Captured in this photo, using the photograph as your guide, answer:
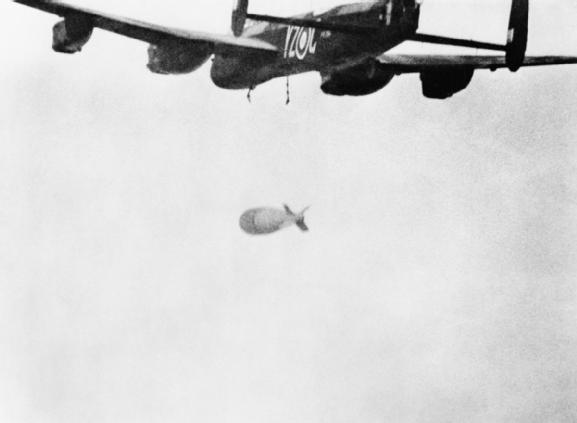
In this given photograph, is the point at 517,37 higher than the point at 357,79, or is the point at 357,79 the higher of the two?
the point at 517,37

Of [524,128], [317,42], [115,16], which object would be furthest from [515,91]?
[115,16]

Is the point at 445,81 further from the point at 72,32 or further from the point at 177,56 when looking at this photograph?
the point at 72,32

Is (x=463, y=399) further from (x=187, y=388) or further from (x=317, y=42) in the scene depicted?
(x=317, y=42)

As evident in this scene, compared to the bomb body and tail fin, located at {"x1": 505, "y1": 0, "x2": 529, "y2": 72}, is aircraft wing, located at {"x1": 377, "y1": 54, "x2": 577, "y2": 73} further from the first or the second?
the bomb body

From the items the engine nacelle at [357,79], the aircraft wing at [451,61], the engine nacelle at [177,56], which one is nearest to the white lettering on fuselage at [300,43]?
the engine nacelle at [357,79]

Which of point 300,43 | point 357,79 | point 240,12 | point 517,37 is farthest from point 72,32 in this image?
point 517,37

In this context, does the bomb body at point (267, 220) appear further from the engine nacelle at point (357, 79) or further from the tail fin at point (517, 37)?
the tail fin at point (517, 37)
